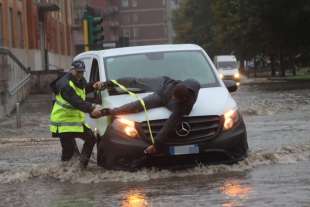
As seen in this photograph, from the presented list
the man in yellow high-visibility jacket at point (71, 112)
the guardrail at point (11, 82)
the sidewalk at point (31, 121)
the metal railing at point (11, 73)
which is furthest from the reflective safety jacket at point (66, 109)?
the metal railing at point (11, 73)

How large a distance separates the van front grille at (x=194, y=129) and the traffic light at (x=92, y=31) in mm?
14835

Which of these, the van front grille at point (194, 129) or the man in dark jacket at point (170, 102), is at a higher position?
the man in dark jacket at point (170, 102)

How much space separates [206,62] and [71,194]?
3635 millimetres

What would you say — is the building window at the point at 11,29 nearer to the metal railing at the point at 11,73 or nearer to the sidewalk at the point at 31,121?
the metal railing at the point at 11,73

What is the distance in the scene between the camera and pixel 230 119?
426 inches

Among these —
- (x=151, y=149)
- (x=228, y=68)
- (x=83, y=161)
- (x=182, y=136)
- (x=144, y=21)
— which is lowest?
(x=144, y=21)

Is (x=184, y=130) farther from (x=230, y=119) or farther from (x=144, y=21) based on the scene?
(x=144, y=21)

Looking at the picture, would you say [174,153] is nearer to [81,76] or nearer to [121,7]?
[81,76]

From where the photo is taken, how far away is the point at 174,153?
10.5m

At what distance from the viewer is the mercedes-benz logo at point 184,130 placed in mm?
10508

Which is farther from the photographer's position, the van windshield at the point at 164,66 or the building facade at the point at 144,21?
the building facade at the point at 144,21

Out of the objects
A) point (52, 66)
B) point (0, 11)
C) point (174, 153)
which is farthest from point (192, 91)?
point (52, 66)

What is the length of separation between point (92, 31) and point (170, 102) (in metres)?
15.1

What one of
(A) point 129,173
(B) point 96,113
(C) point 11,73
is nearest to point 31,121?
(C) point 11,73
